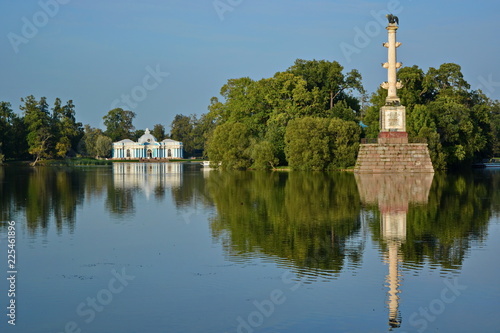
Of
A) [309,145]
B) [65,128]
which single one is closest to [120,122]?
[65,128]

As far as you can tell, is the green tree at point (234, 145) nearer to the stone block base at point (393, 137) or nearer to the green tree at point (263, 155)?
the green tree at point (263, 155)

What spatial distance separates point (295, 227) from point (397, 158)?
111ft

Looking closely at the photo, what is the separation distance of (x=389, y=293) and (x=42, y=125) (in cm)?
11186

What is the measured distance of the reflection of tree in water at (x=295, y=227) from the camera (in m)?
15.9

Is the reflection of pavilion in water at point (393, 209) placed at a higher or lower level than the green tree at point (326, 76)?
lower

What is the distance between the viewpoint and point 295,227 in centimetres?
2055

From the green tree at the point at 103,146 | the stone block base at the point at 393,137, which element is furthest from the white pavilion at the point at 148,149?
the stone block base at the point at 393,137

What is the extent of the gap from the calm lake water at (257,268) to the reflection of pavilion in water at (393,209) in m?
0.06

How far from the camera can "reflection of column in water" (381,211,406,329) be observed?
36.8ft

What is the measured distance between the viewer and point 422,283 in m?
13.0

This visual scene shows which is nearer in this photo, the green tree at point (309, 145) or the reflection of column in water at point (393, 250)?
the reflection of column in water at point (393, 250)

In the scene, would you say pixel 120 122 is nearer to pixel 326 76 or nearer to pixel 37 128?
pixel 37 128

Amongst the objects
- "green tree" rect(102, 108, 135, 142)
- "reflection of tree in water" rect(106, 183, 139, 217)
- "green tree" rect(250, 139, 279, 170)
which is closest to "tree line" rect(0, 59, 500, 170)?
"green tree" rect(250, 139, 279, 170)

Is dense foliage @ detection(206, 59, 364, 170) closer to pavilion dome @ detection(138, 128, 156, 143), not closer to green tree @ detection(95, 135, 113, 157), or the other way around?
green tree @ detection(95, 135, 113, 157)
